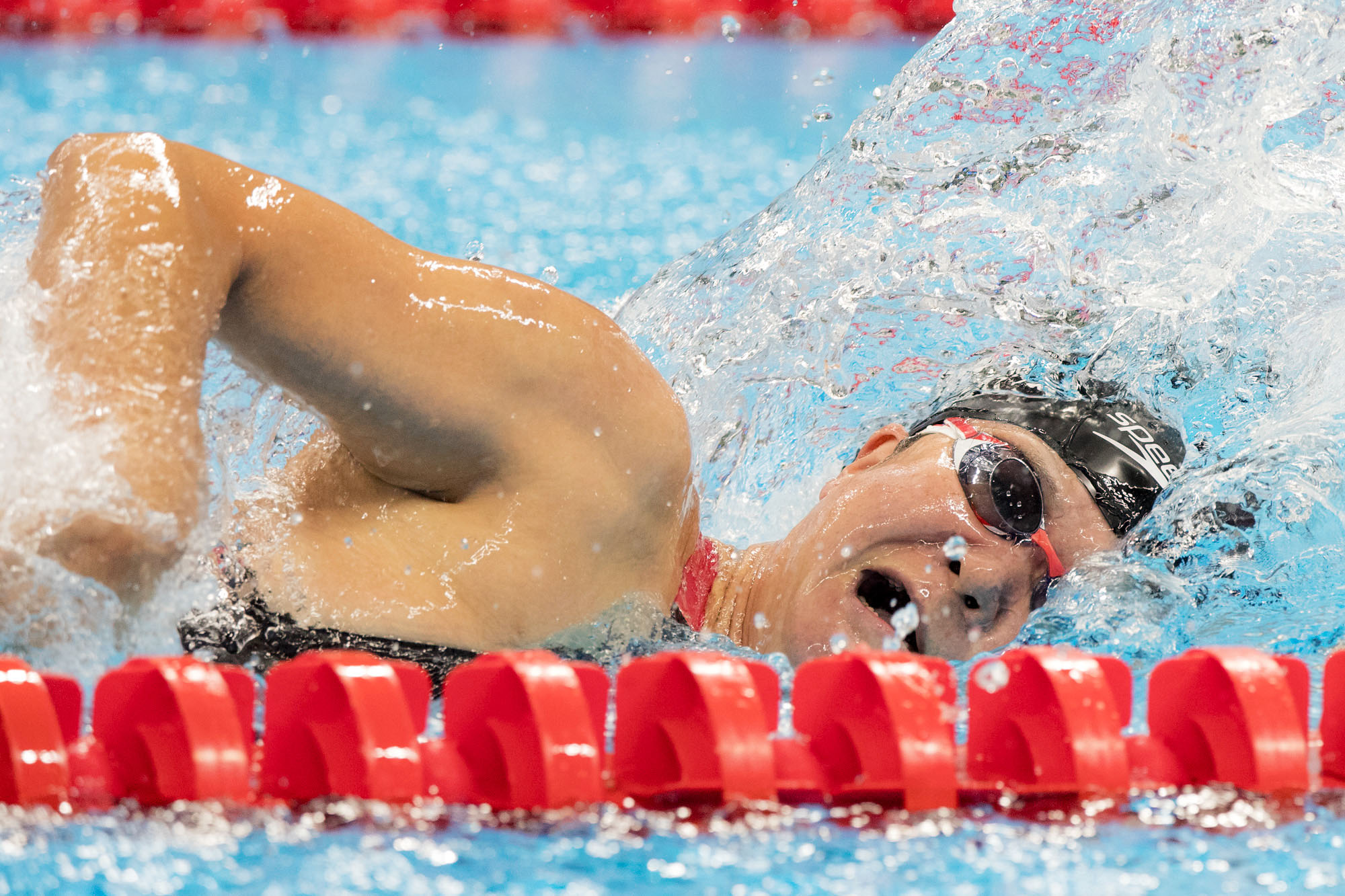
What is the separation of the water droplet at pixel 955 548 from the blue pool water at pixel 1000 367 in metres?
0.20

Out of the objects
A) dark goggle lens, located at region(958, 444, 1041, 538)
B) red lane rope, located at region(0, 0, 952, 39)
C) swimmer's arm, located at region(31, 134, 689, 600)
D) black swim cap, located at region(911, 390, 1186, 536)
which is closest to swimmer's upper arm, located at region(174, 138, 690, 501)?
swimmer's arm, located at region(31, 134, 689, 600)

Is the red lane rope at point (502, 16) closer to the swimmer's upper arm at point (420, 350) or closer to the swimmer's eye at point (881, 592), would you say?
the swimmer's eye at point (881, 592)

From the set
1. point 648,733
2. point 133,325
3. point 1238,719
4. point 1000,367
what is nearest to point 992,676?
point 1238,719

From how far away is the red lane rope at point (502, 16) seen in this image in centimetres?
570

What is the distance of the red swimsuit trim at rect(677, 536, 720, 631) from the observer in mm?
1537

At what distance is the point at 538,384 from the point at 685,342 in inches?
36.6

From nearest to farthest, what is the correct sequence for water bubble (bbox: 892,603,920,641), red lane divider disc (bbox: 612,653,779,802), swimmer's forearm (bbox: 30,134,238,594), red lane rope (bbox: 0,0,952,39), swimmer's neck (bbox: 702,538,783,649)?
swimmer's forearm (bbox: 30,134,238,594)
red lane divider disc (bbox: 612,653,779,802)
water bubble (bbox: 892,603,920,641)
swimmer's neck (bbox: 702,538,783,649)
red lane rope (bbox: 0,0,952,39)

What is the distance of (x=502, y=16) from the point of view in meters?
6.06

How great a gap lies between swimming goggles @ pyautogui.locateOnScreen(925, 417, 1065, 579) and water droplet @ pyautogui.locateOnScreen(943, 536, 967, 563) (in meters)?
0.04

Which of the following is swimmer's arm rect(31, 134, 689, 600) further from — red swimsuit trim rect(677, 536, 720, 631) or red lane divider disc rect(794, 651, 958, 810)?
red lane divider disc rect(794, 651, 958, 810)

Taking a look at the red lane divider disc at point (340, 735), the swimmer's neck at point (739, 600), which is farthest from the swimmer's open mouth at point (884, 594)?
the red lane divider disc at point (340, 735)

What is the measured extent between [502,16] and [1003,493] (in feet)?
16.8

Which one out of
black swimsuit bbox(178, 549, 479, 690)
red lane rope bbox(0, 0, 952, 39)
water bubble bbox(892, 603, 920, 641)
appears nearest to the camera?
black swimsuit bbox(178, 549, 479, 690)

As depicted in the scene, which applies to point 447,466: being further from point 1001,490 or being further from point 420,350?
point 1001,490
